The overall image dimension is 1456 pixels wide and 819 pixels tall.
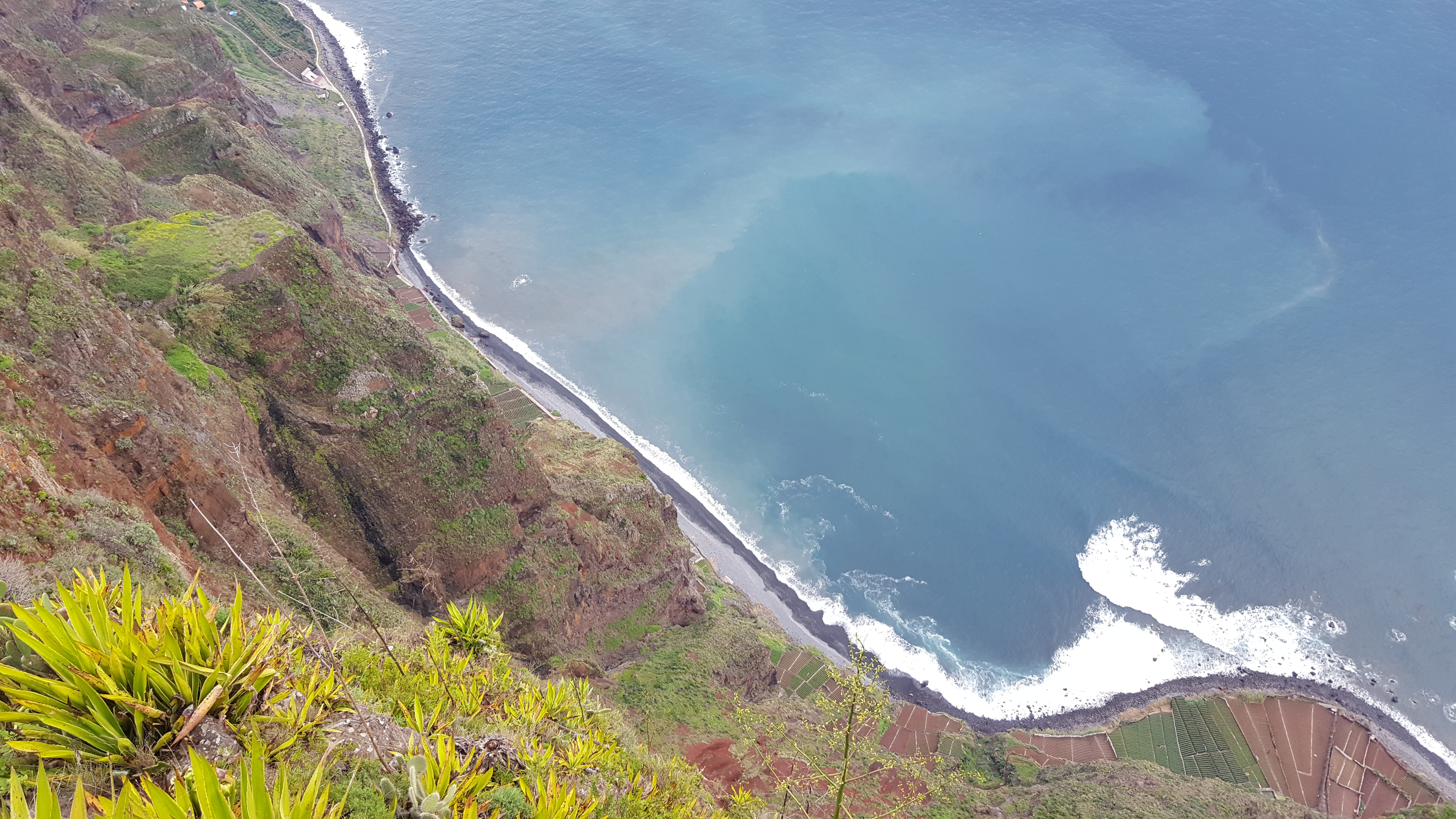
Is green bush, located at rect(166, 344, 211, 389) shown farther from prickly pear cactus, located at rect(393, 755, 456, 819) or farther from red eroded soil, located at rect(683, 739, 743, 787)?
prickly pear cactus, located at rect(393, 755, 456, 819)

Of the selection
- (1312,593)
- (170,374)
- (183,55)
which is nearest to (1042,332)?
(1312,593)

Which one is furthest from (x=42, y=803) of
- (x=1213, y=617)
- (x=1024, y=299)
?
→ (x=1024, y=299)

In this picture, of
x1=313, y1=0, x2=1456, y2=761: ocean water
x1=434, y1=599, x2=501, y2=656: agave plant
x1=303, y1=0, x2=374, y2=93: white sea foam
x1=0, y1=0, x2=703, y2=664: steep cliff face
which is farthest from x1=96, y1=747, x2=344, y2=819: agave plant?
x1=303, y1=0, x2=374, y2=93: white sea foam

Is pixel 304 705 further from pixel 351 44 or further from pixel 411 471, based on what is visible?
pixel 351 44

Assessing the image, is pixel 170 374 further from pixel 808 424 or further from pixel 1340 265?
pixel 1340 265

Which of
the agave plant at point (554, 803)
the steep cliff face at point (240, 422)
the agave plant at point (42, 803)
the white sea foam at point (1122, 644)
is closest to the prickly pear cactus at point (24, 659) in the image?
the agave plant at point (42, 803)

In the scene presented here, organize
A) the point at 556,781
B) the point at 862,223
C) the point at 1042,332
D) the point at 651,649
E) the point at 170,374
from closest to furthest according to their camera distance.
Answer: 1. the point at 556,781
2. the point at 170,374
3. the point at 651,649
4. the point at 1042,332
5. the point at 862,223

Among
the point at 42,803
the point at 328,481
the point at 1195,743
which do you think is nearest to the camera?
the point at 42,803

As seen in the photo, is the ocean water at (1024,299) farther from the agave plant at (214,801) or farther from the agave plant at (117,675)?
the agave plant at (214,801)
